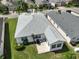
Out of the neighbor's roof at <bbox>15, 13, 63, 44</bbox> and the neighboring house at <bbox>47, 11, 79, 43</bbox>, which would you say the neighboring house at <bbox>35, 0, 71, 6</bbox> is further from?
the neighbor's roof at <bbox>15, 13, 63, 44</bbox>

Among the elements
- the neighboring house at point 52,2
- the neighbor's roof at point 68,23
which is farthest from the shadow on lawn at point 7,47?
the neighboring house at point 52,2

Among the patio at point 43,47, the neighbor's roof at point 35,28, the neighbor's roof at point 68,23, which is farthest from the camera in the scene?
the neighbor's roof at point 68,23

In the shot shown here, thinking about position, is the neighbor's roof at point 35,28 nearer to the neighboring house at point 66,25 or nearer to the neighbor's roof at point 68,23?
the neighboring house at point 66,25

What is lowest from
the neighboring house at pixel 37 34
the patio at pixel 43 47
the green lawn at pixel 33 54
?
the green lawn at pixel 33 54

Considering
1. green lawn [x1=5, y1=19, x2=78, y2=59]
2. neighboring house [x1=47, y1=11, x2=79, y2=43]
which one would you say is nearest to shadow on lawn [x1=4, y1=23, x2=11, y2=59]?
green lawn [x1=5, y1=19, x2=78, y2=59]

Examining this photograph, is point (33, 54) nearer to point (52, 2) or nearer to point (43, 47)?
point (43, 47)

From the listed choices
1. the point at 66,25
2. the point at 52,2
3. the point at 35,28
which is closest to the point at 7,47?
the point at 35,28
